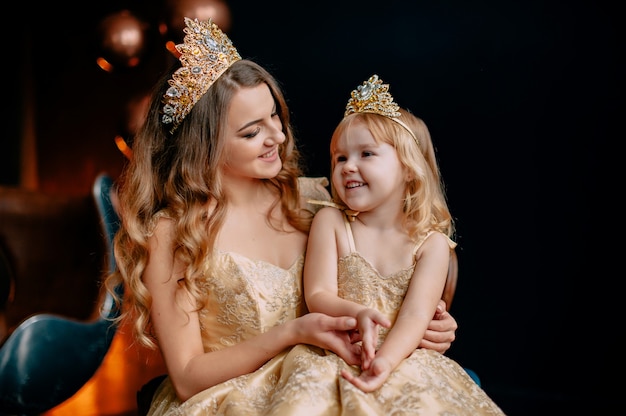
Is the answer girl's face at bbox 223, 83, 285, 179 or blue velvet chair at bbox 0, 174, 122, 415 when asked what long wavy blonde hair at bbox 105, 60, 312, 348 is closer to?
girl's face at bbox 223, 83, 285, 179

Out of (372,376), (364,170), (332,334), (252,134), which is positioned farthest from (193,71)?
(372,376)

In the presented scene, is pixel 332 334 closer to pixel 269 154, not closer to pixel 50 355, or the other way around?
pixel 269 154

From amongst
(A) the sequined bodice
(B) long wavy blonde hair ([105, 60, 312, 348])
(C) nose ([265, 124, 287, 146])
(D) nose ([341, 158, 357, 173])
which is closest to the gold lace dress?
(A) the sequined bodice

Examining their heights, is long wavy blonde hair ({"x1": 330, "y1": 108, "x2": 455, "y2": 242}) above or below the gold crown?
below

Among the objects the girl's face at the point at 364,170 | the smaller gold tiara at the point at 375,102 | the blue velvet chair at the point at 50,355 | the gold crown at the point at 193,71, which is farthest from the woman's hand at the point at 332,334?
the blue velvet chair at the point at 50,355

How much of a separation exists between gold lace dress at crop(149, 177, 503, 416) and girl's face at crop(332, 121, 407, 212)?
16cm

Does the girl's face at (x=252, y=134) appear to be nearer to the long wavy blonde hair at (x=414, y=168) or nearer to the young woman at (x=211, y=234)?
the young woman at (x=211, y=234)

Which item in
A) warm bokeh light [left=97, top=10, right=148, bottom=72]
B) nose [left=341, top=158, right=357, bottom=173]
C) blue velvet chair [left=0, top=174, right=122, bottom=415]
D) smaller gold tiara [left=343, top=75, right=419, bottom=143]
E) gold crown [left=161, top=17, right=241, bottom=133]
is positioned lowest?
blue velvet chair [left=0, top=174, right=122, bottom=415]

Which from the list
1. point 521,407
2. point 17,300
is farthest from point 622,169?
point 17,300

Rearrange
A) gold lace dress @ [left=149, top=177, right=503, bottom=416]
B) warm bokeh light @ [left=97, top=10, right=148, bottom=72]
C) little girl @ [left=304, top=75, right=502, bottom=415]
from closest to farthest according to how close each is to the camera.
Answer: gold lace dress @ [left=149, top=177, right=503, bottom=416] < little girl @ [left=304, top=75, right=502, bottom=415] < warm bokeh light @ [left=97, top=10, right=148, bottom=72]

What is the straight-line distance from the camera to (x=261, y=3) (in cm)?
329

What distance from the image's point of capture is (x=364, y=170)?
75.0 inches

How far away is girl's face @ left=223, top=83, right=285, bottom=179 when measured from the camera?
6.57ft

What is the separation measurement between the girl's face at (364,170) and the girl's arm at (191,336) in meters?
0.38
